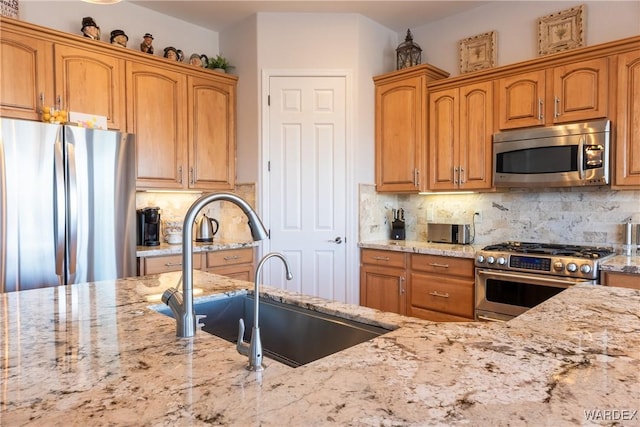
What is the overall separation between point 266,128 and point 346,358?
302 cm

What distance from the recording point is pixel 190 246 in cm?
107

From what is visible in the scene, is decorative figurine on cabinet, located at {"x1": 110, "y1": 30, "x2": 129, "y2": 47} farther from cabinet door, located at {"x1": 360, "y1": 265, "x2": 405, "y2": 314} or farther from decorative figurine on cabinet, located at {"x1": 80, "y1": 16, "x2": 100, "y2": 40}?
cabinet door, located at {"x1": 360, "y1": 265, "x2": 405, "y2": 314}

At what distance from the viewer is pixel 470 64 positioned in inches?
144

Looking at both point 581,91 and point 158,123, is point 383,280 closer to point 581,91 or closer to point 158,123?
point 581,91

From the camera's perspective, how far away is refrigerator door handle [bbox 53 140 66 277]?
99.3 inches

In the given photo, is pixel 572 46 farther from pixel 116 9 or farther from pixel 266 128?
pixel 116 9

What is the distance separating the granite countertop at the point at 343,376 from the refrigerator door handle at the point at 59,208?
4.76 ft

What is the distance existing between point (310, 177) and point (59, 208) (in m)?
1.91

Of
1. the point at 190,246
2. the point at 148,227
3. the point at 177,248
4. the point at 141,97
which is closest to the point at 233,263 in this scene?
the point at 177,248

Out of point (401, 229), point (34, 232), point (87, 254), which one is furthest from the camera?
point (401, 229)

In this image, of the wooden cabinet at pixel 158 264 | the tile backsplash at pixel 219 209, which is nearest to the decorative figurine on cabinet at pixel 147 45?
the tile backsplash at pixel 219 209

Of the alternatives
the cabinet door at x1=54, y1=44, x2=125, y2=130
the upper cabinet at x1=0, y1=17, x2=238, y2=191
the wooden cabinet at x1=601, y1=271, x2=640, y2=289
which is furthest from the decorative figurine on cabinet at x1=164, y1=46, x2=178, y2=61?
the wooden cabinet at x1=601, y1=271, x2=640, y2=289

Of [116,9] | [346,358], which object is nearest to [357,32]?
[116,9]

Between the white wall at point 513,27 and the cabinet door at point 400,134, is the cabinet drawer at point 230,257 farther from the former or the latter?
the white wall at point 513,27
